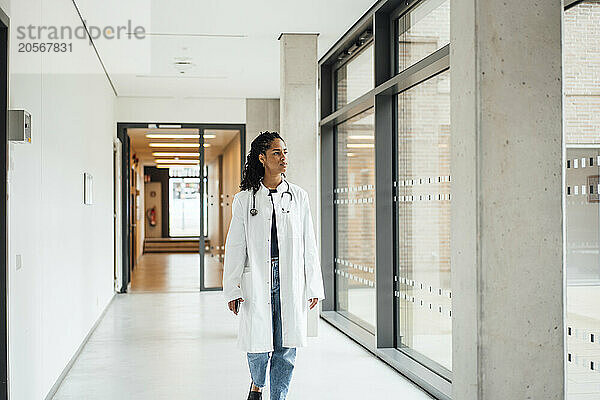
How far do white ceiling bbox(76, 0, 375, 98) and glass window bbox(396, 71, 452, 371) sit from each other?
122cm

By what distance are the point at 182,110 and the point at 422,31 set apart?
21.0ft

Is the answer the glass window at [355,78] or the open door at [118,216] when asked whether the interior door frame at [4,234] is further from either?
the open door at [118,216]

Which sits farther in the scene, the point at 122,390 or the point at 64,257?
the point at 64,257

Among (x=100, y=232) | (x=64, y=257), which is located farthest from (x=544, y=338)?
(x=100, y=232)

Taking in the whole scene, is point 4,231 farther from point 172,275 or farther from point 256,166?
point 172,275

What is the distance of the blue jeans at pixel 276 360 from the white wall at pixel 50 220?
1315 millimetres

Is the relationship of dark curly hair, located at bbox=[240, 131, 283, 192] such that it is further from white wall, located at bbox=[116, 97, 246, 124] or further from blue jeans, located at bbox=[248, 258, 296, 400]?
white wall, located at bbox=[116, 97, 246, 124]

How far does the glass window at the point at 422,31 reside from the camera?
5.21 m

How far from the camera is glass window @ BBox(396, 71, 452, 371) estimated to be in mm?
5195

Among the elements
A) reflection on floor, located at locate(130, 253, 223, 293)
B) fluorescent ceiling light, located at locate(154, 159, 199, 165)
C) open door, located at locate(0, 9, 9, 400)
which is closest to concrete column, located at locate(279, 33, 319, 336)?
open door, located at locate(0, 9, 9, 400)

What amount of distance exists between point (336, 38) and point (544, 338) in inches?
181

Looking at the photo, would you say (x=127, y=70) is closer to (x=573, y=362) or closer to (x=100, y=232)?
(x=100, y=232)

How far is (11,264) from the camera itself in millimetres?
3682

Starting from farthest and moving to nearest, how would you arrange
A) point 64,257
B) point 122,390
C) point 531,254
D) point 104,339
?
1. point 104,339
2. point 64,257
3. point 122,390
4. point 531,254
